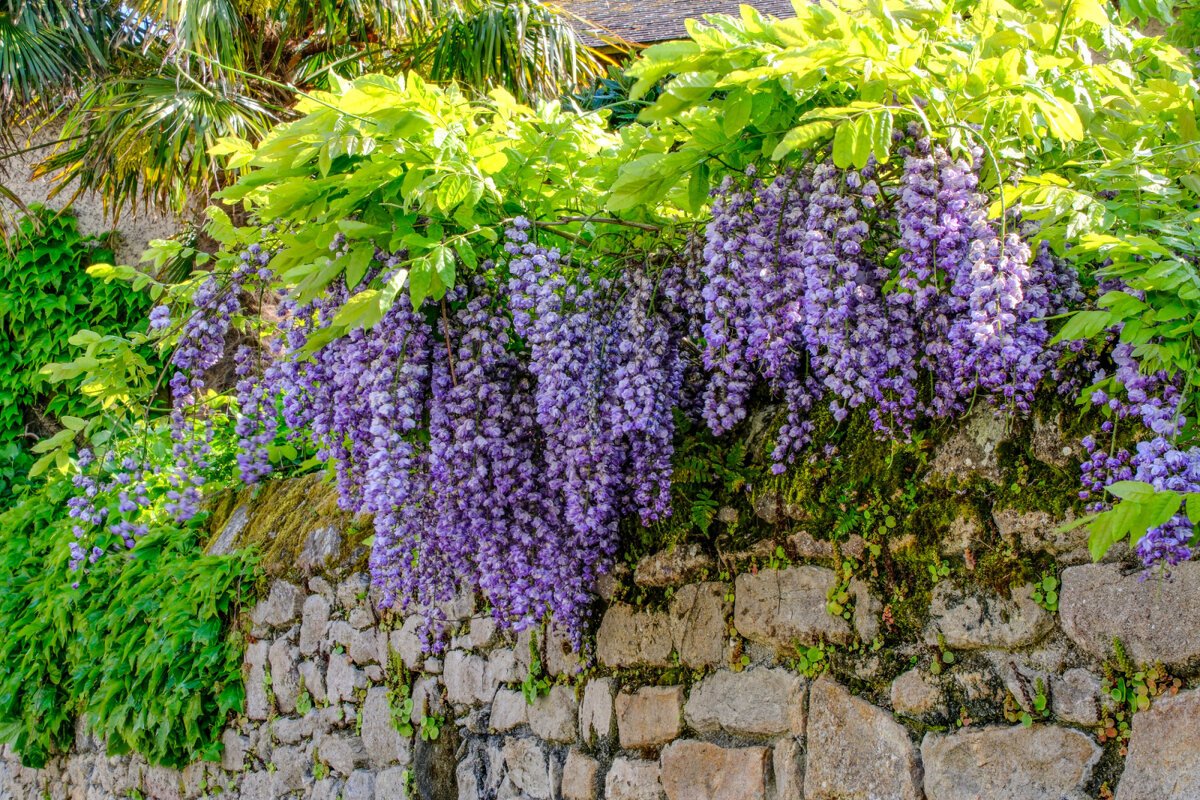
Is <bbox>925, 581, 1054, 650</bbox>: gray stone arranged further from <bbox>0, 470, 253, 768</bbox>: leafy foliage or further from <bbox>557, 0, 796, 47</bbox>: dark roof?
<bbox>557, 0, 796, 47</bbox>: dark roof

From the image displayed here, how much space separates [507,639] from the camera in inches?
119

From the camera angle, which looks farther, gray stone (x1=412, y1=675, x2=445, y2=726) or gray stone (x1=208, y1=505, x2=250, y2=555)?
gray stone (x1=208, y1=505, x2=250, y2=555)

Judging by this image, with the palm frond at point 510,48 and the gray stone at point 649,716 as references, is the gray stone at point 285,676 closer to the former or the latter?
the gray stone at point 649,716

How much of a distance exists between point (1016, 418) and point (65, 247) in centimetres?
850

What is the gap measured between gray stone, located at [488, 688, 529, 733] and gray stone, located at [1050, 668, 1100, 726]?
5.26 feet

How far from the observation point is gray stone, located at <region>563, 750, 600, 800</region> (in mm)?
2660

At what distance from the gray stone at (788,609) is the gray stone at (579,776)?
66 cm

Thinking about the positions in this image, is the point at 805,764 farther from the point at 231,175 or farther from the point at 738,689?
the point at 231,175

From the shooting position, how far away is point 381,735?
11.2 feet

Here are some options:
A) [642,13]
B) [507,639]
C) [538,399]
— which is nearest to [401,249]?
[538,399]

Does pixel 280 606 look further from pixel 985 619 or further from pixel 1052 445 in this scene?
pixel 1052 445

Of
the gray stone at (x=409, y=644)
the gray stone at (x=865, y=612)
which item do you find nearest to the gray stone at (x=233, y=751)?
the gray stone at (x=409, y=644)

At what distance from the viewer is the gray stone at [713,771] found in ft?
7.45

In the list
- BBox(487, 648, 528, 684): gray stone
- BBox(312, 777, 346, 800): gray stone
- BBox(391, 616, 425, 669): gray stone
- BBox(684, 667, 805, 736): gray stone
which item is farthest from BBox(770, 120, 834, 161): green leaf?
BBox(312, 777, 346, 800): gray stone
